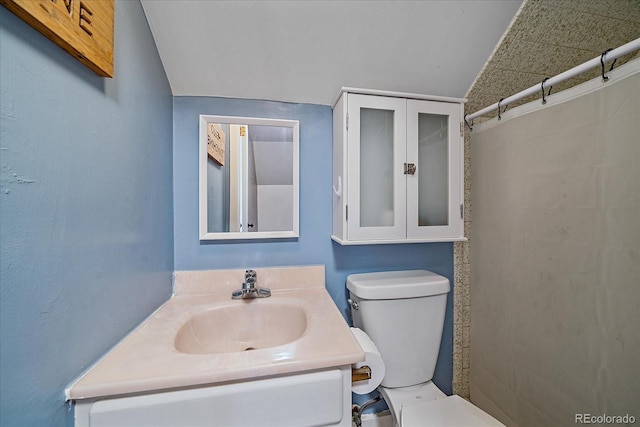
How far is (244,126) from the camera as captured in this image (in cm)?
108

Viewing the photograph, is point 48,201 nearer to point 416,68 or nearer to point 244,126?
point 244,126

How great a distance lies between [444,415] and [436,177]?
3.10ft

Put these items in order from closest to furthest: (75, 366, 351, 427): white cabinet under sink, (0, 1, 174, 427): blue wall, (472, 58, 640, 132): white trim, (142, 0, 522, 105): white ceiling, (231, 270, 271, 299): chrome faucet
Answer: (0, 1, 174, 427): blue wall, (75, 366, 351, 427): white cabinet under sink, (472, 58, 640, 132): white trim, (142, 0, 522, 105): white ceiling, (231, 270, 271, 299): chrome faucet

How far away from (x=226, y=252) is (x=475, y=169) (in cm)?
132

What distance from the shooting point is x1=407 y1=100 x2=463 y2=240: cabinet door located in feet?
3.50

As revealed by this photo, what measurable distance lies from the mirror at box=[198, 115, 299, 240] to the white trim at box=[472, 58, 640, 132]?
95 centimetres

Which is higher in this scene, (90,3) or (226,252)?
(90,3)

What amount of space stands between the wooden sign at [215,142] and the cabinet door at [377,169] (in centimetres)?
56

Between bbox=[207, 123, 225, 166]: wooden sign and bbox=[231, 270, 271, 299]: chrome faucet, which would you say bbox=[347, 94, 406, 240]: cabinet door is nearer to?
bbox=[231, 270, 271, 299]: chrome faucet

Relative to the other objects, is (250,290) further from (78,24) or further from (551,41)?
(551,41)

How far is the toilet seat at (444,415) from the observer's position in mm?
849

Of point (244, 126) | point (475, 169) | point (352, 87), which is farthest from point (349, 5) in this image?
point (475, 169)

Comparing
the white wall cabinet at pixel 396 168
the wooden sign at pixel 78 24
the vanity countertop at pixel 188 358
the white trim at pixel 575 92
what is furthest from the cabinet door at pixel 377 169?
the wooden sign at pixel 78 24

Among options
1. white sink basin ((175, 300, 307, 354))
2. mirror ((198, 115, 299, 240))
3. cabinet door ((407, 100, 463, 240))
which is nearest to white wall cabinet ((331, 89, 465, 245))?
cabinet door ((407, 100, 463, 240))
